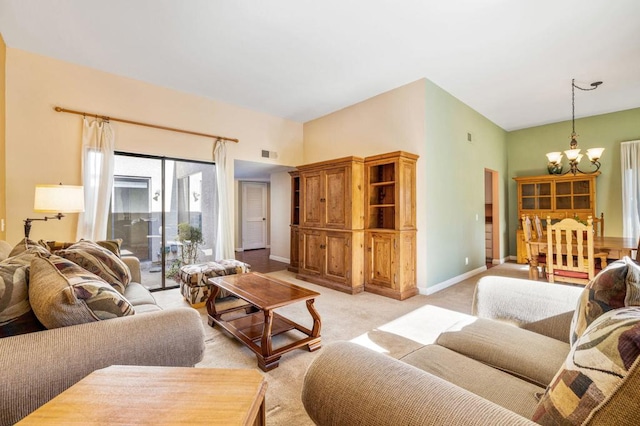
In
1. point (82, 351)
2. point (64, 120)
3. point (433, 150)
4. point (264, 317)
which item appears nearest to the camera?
point (82, 351)

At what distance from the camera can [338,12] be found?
2576 mm

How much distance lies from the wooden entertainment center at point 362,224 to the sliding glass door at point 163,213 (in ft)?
5.65

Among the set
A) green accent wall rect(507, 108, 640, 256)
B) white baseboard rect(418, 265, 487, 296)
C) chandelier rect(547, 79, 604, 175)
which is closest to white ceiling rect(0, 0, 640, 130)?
chandelier rect(547, 79, 604, 175)

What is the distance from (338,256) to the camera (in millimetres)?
4242

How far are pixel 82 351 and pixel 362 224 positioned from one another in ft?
11.7

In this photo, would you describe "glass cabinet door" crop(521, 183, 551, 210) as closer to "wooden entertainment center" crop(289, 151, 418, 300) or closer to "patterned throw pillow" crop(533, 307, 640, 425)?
"wooden entertainment center" crop(289, 151, 418, 300)

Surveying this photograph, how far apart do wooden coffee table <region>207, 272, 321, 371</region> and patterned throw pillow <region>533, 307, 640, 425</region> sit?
1730 millimetres

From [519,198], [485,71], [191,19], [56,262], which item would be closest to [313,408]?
[56,262]

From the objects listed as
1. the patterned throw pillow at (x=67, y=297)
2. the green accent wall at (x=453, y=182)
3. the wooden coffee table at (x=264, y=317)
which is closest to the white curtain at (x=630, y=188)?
the green accent wall at (x=453, y=182)

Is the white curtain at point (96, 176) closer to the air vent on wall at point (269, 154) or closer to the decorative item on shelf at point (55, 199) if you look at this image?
the decorative item on shelf at point (55, 199)

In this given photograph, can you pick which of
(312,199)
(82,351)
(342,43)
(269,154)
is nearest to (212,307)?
(82,351)

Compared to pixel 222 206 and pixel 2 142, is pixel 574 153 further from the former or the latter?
pixel 2 142

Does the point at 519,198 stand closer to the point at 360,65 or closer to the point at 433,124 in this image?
the point at 433,124

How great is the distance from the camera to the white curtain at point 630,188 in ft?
16.2
